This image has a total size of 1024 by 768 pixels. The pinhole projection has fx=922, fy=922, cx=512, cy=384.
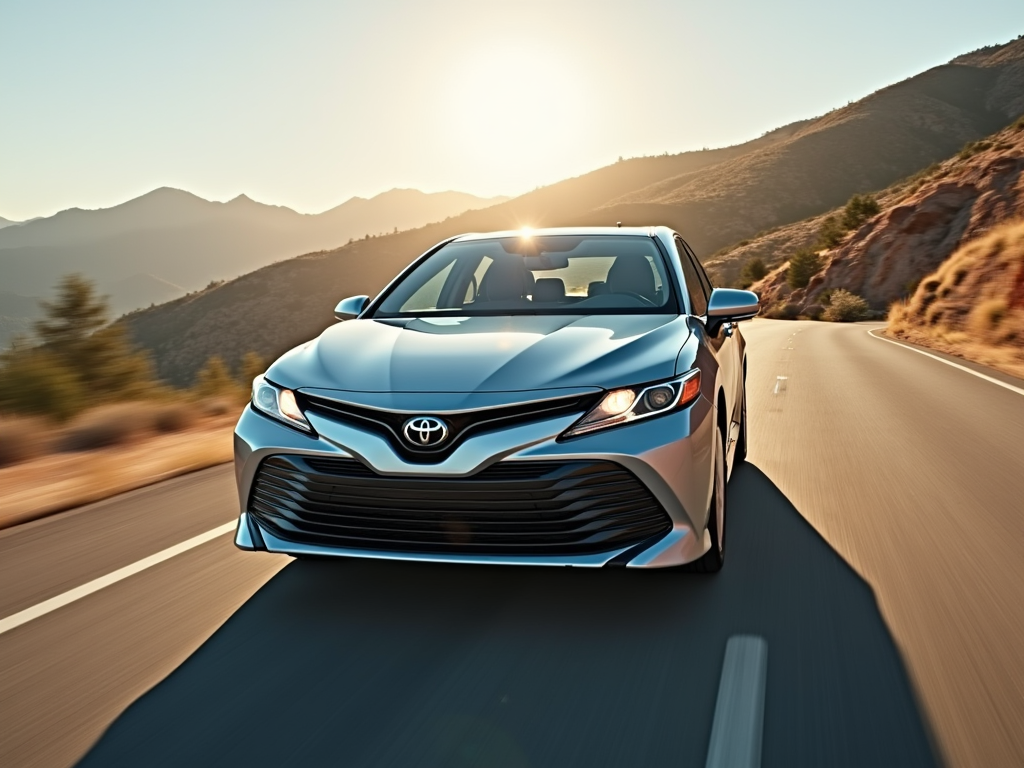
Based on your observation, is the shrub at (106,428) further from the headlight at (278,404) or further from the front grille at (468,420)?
the front grille at (468,420)

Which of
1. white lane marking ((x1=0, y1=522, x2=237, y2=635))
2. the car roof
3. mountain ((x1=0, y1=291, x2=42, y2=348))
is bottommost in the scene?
mountain ((x1=0, y1=291, x2=42, y2=348))

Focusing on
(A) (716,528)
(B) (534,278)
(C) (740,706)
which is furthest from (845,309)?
(C) (740,706)

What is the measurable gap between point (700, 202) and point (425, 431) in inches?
4224

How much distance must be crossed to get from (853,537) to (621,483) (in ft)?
7.09

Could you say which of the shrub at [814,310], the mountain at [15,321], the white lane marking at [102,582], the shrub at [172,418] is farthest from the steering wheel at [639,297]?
the shrub at [814,310]

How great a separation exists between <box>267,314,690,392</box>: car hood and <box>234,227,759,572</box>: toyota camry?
0.4 inches

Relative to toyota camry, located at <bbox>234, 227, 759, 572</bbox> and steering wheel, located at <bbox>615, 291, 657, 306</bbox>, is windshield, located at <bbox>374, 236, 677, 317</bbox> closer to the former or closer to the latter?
steering wheel, located at <bbox>615, 291, 657, 306</bbox>

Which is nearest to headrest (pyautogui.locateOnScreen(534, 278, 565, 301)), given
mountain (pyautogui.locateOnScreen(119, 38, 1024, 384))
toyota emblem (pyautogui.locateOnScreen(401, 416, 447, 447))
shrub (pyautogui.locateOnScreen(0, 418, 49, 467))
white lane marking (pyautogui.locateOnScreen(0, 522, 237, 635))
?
toyota emblem (pyautogui.locateOnScreen(401, 416, 447, 447))

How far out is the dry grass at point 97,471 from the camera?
242 inches

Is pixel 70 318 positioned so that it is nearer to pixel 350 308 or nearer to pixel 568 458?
pixel 350 308

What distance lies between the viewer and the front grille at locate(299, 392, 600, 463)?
3.37 metres

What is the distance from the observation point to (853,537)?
4.95 meters

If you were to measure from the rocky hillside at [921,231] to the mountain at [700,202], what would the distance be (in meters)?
23.6

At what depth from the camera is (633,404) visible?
137 inches
